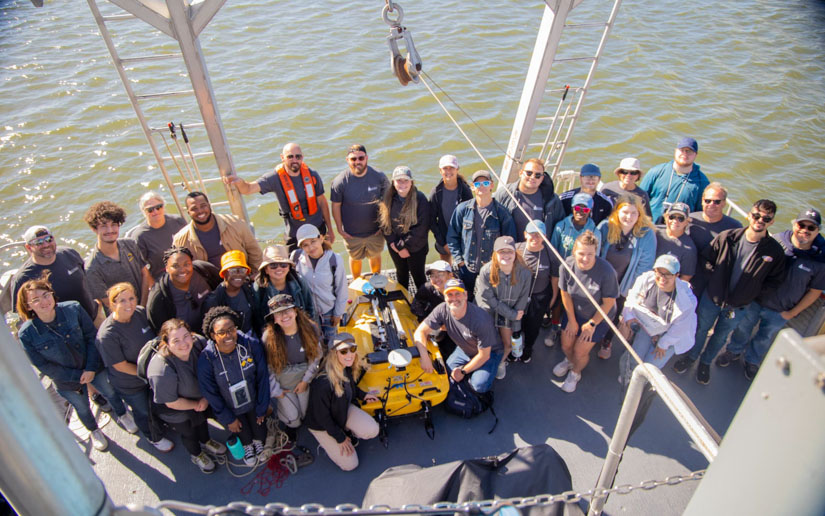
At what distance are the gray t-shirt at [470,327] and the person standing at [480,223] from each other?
0.80 metres

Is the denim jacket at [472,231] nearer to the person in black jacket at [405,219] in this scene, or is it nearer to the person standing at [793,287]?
the person in black jacket at [405,219]

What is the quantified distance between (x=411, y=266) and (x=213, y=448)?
9.16 feet

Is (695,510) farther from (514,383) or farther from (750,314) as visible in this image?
(750,314)

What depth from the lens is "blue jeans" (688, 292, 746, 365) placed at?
5016 millimetres

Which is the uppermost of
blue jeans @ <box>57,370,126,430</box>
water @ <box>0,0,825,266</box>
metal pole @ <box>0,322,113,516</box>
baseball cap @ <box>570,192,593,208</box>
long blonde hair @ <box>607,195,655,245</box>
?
metal pole @ <box>0,322,113,516</box>

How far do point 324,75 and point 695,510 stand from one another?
1328 centimetres

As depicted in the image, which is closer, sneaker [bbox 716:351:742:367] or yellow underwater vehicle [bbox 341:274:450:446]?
yellow underwater vehicle [bbox 341:274:450:446]

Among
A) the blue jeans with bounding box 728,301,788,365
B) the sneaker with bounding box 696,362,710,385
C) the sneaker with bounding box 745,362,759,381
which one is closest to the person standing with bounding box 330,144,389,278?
the sneaker with bounding box 696,362,710,385

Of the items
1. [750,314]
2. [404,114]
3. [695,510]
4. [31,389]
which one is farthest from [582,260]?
[404,114]

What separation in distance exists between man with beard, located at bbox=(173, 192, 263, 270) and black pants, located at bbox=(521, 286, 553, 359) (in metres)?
2.87

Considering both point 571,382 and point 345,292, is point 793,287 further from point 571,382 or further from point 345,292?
point 345,292

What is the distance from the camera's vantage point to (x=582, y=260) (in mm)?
4520

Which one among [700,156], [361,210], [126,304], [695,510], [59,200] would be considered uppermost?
[695,510]

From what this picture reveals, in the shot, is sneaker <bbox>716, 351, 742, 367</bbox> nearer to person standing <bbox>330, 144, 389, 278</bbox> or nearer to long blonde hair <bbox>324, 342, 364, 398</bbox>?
person standing <bbox>330, 144, 389, 278</bbox>
